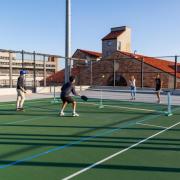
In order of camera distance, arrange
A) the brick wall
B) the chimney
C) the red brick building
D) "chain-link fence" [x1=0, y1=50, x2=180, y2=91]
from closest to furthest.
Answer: "chain-link fence" [x1=0, y1=50, x2=180, y2=91]
the red brick building
the brick wall
the chimney

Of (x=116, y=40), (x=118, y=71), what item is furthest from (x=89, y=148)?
(x=116, y=40)

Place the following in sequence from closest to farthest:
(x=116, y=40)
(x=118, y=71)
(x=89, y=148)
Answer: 1. (x=89, y=148)
2. (x=118, y=71)
3. (x=116, y=40)

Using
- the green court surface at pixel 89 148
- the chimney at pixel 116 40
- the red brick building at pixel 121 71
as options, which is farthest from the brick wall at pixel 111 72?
the chimney at pixel 116 40

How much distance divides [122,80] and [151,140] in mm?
24221

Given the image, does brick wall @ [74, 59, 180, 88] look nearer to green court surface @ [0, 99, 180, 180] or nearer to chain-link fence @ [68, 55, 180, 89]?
chain-link fence @ [68, 55, 180, 89]

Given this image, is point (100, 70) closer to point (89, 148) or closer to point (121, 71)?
point (121, 71)

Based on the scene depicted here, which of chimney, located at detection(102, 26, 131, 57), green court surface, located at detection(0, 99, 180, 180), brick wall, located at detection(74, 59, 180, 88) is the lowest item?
green court surface, located at detection(0, 99, 180, 180)

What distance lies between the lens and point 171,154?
22.7 feet

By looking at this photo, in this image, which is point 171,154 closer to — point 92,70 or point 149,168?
point 149,168

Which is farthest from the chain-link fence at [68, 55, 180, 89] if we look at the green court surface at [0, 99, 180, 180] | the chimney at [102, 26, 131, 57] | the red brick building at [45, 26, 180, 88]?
the chimney at [102, 26, 131, 57]

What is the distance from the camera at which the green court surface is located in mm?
5676

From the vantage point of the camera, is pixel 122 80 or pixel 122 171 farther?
pixel 122 80

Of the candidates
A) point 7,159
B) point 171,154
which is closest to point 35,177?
point 7,159

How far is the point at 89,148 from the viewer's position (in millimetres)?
7371
